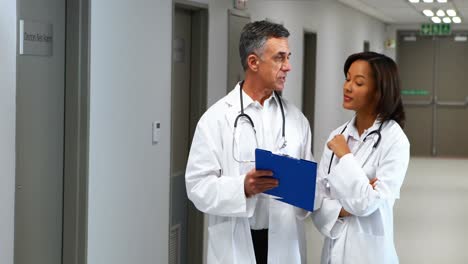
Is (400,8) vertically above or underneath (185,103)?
above

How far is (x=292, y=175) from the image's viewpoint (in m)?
2.45

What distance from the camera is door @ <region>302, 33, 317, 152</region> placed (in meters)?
9.41

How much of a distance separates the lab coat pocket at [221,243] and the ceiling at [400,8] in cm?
835

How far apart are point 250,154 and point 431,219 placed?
6303 mm

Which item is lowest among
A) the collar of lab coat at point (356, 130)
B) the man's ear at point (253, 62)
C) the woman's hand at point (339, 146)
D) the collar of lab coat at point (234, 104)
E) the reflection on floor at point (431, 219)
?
the reflection on floor at point (431, 219)

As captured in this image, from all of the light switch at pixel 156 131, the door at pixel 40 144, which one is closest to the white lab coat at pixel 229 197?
the door at pixel 40 144

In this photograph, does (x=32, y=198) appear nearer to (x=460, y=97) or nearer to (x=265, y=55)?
(x=265, y=55)

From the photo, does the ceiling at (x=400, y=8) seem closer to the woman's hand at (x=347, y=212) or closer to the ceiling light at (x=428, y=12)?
the ceiling light at (x=428, y=12)

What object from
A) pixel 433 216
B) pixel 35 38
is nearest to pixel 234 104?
pixel 35 38

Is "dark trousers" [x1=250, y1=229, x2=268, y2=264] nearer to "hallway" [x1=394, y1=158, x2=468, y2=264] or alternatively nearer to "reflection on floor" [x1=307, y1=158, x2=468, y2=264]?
"reflection on floor" [x1=307, y1=158, x2=468, y2=264]

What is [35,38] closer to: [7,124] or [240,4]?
[7,124]

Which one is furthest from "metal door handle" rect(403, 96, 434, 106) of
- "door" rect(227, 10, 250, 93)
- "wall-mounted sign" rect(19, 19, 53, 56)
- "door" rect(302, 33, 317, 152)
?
"wall-mounted sign" rect(19, 19, 53, 56)

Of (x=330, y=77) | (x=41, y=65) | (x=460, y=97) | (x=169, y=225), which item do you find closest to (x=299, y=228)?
(x=41, y=65)

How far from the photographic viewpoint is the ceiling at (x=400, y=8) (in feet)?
35.3
